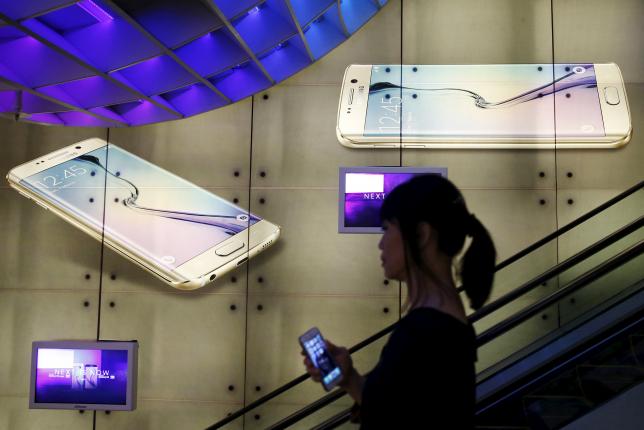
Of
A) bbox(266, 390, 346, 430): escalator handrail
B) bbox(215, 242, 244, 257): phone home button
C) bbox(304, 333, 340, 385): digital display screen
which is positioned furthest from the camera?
bbox(215, 242, 244, 257): phone home button

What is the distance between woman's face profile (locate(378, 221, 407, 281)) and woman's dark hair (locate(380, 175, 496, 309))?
0.01 metres

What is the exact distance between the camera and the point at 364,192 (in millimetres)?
5582

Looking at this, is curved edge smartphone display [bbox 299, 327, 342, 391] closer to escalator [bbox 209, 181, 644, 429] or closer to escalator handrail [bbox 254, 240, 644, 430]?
escalator [bbox 209, 181, 644, 429]

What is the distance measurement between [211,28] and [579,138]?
14.5 feet

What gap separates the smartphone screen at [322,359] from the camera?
55.8 inches

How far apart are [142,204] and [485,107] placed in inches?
137

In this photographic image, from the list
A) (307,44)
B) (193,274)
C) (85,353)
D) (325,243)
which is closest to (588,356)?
(307,44)

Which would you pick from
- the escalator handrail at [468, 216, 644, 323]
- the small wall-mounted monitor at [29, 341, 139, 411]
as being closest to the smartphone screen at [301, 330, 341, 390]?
the escalator handrail at [468, 216, 644, 323]

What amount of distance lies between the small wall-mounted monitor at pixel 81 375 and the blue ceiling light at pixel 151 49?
265 centimetres

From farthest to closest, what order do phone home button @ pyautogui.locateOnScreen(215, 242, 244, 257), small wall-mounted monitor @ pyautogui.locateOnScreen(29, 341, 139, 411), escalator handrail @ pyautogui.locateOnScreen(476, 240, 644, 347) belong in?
phone home button @ pyautogui.locateOnScreen(215, 242, 244, 257)
small wall-mounted monitor @ pyautogui.locateOnScreen(29, 341, 139, 411)
escalator handrail @ pyautogui.locateOnScreen(476, 240, 644, 347)

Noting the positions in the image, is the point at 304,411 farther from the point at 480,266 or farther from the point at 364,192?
the point at 480,266

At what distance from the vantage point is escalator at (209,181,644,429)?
2.62 meters

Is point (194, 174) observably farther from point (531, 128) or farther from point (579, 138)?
point (579, 138)

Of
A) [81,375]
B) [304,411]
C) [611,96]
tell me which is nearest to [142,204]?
[81,375]
